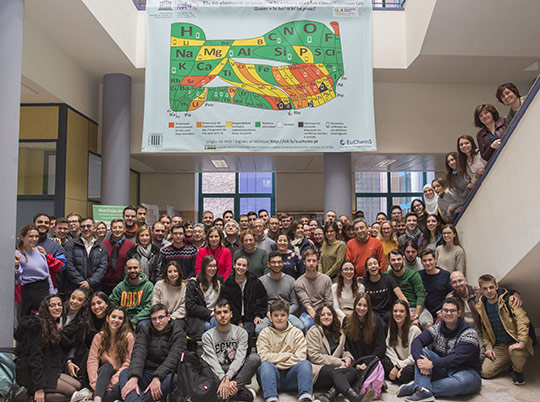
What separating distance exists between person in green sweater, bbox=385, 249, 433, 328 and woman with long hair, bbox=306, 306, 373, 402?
3.03 ft

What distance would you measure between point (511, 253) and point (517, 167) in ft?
2.59

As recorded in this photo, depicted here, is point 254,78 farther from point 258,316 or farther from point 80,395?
point 80,395

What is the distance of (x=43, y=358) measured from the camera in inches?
144

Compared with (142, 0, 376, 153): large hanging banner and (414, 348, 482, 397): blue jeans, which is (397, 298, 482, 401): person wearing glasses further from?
(142, 0, 376, 153): large hanging banner

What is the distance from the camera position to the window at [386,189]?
12961 mm

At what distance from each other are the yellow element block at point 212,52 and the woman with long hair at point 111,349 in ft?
15.1

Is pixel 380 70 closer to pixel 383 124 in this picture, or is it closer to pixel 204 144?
pixel 383 124

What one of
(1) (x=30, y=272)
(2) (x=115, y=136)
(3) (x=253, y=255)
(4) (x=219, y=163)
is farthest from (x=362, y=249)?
(4) (x=219, y=163)

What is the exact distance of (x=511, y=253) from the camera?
4008 mm

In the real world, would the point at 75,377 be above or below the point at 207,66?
below

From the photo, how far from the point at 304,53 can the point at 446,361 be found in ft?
17.1

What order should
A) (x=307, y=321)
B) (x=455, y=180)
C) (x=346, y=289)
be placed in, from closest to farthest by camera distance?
(x=307, y=321) → (x=346, y=289) → (x=455, y=180)

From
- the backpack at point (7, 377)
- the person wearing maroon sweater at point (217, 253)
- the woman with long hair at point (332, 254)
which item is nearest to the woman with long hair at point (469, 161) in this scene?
the woman with long hair at point (332, 254)

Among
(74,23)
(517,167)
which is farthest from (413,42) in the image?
(74,23)
